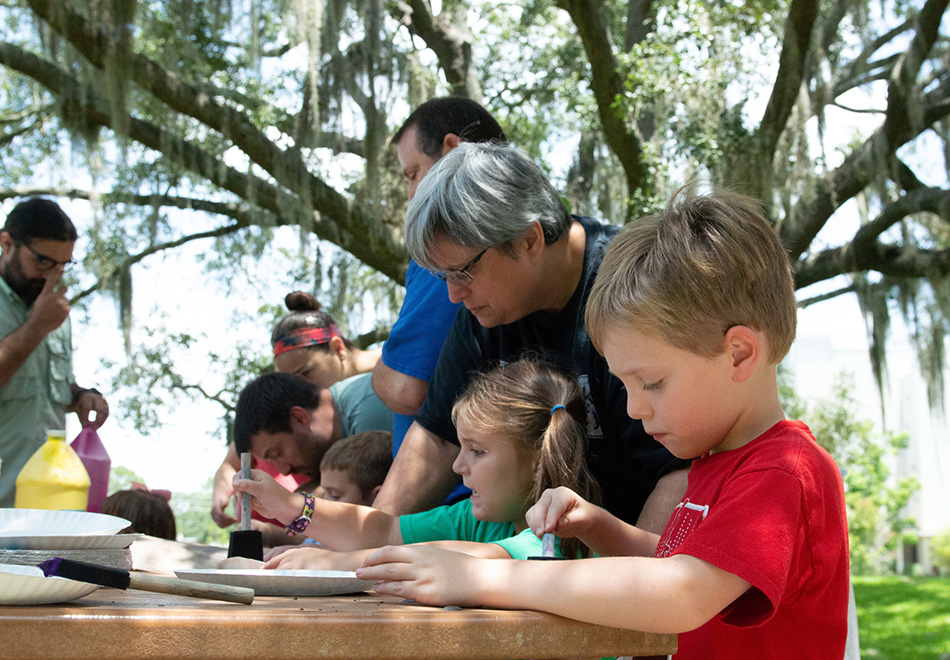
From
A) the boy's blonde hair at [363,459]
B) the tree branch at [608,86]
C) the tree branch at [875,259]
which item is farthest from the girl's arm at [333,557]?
the tree branch at [875,259]

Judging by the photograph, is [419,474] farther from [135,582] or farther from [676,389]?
[135,582]

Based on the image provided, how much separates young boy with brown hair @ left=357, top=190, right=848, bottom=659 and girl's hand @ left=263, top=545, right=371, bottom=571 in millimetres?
462

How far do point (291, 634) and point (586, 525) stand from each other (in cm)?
68

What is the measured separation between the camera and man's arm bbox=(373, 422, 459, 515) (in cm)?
237

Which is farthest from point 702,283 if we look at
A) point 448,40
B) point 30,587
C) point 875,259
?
point 448,40

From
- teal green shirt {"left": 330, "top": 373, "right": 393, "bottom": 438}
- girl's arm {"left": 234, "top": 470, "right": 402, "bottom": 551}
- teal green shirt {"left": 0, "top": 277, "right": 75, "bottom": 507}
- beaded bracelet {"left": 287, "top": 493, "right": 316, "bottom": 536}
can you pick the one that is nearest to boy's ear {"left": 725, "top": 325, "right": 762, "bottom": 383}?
girl's arm {"left": 234, "top": 470, "right": 402, "bottom": 551}

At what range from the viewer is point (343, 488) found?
3.16 metres

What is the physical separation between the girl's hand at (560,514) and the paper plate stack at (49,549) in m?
0.62

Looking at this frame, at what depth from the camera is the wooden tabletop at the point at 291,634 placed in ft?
2.96

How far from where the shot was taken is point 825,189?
665 centimetres

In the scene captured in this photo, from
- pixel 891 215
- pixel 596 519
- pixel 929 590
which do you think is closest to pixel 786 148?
pixel 891 215

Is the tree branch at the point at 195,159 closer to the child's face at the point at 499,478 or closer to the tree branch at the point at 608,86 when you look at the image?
the tree branch at the point at 608,86

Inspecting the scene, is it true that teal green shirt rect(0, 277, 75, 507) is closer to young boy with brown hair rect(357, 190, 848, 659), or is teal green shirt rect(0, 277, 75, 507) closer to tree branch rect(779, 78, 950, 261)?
young boy with brown hair rect(357, 190, 848, 659)

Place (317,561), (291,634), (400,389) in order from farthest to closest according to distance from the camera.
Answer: (400,389)
(317,561)
(291,634)
